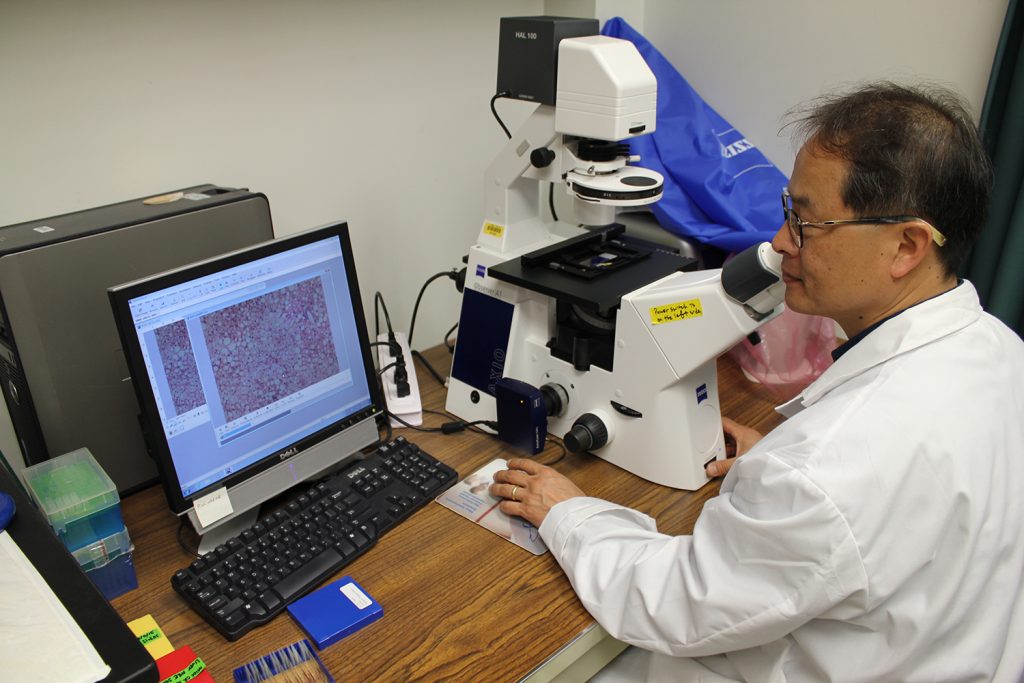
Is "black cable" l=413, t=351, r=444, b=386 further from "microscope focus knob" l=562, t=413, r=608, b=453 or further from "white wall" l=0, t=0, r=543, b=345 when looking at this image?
"microscope focus knob" l=562, t=413, r=608, b=453

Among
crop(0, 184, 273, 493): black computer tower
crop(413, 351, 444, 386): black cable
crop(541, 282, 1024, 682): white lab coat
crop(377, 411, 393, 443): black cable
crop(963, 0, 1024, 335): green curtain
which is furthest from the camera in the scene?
crop(413, 351, 444, 386): black cable

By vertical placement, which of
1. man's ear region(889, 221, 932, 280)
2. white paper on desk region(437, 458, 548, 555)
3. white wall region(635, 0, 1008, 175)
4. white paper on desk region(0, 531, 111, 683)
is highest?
white wall region(635, 0, 1008, 175)

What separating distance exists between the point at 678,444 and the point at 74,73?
1.14 metres

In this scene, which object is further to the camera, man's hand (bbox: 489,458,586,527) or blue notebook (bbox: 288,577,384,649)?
man's hand (bbox: 489,458,586,527)

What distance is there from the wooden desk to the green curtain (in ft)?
2.83

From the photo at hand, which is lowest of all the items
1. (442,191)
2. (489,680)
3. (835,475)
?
(489,680)

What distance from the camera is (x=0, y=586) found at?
71 centimetres

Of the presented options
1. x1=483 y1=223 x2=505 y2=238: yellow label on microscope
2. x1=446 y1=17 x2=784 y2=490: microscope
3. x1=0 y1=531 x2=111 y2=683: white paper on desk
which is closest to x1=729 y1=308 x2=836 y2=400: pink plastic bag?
x1=446 y1=17 x2=784 y2=490: microscope

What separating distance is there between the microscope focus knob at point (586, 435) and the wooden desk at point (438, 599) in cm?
5

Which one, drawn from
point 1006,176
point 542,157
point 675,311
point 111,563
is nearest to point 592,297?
point 675,311

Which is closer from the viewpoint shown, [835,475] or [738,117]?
[835,475]

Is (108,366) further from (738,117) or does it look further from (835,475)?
(738,117)

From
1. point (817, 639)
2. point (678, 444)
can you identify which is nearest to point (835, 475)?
point (817, 639)

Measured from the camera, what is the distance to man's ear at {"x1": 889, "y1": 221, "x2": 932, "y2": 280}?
2.98 feet
